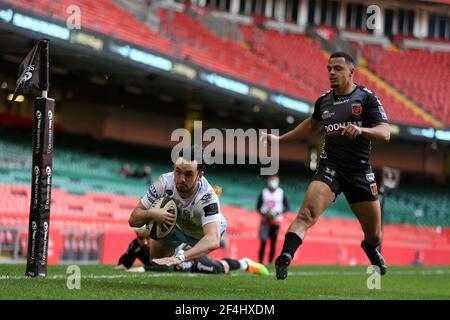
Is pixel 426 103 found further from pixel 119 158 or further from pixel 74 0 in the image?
pixel 74 0

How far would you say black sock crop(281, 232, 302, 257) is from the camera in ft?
31.3

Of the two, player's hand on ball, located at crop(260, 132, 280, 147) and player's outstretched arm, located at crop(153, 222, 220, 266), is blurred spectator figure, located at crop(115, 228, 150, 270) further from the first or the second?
player's outstretched arm, located at crop(153, 222, 220, 266)

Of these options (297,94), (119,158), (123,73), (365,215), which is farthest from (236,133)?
(365,215)

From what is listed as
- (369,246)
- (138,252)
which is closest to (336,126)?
(369,246)

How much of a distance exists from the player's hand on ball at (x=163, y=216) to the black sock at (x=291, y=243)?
1173 millimetres

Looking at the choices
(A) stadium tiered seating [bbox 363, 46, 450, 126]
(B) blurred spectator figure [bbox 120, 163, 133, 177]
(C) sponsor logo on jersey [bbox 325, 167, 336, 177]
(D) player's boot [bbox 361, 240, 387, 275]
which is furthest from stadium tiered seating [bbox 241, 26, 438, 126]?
(C) sponsor logo on jersey [bbox 325, 167, 336, 177]

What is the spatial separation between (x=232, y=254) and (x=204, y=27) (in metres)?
15.0

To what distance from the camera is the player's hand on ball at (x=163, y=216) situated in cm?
925

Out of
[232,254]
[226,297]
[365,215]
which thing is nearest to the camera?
[226,297]

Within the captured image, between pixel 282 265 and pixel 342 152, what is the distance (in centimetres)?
145

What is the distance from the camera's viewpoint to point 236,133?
4206cm

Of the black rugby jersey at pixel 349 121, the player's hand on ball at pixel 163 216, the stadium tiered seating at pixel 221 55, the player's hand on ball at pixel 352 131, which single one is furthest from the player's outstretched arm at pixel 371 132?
the stadium tiered seating at pixel 221 55

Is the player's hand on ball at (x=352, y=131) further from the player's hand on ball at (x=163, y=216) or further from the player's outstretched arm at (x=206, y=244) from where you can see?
the player's hand on ball at (x=163, y=216)

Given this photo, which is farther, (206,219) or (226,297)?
(206,219)
